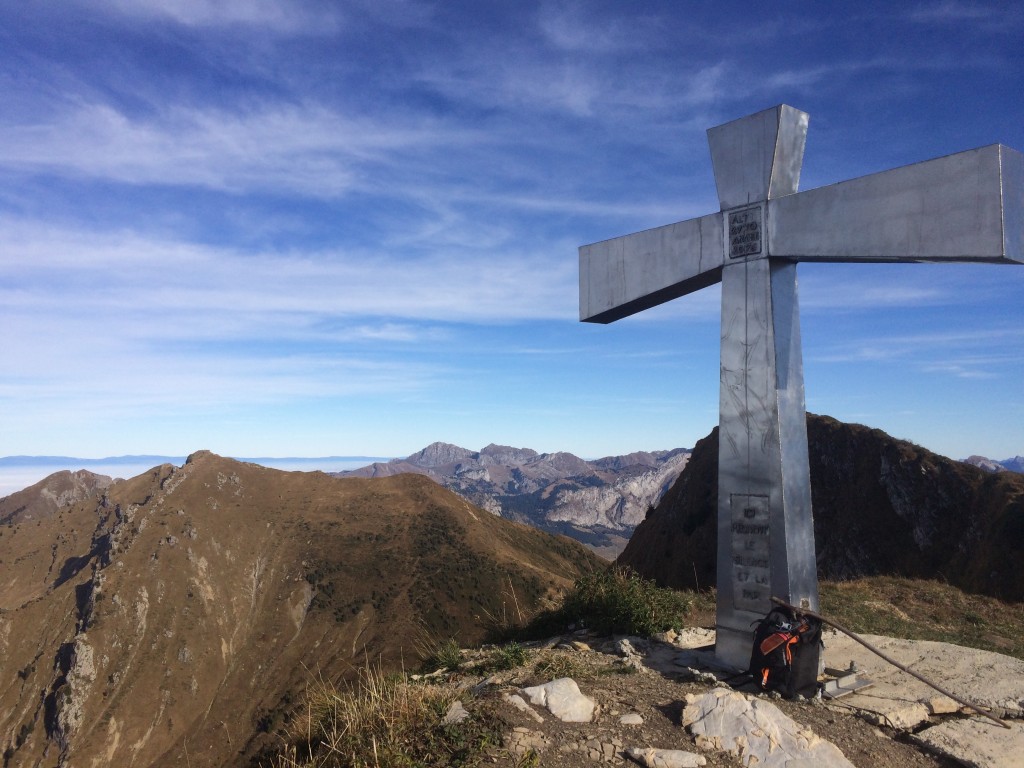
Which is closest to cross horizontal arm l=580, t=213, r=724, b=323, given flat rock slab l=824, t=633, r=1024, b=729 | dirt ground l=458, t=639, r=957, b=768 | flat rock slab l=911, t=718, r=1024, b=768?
dirt ground l=458, t=639, r=957, b=768

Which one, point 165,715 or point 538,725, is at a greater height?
point 538,725

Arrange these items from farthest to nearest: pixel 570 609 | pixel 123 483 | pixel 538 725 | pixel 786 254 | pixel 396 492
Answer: pixel 123 483
pixel 396 492
pixel 570 609
pixel 786 254
pixel 538 725

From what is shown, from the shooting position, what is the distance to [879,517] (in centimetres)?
5291

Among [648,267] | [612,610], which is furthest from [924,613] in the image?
[648,267]

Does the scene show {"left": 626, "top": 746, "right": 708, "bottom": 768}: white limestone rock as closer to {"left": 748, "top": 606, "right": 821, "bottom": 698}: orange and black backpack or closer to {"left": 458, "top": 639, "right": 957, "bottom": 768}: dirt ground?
{"left": 458, "top": 639, "right": 957, "bottom": 768}: dirt ground

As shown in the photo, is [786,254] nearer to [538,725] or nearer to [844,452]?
[538,725]

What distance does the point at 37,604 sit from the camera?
285ft

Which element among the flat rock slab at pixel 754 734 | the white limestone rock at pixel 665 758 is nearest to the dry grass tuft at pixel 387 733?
the white limestone rock at pixel 665 758

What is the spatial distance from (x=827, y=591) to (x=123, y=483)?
464ft

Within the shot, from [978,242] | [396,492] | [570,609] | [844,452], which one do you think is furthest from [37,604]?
[978,242]

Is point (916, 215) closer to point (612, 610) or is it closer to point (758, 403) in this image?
point (758, 403)

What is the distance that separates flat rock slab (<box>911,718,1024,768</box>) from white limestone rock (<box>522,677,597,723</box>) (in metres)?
2.43

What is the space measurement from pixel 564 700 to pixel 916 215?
15.9 ft

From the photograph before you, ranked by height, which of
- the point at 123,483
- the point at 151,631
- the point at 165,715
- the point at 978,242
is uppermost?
the point at 978,242
